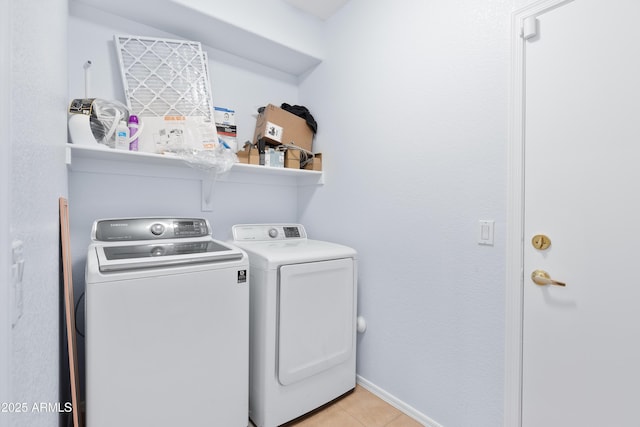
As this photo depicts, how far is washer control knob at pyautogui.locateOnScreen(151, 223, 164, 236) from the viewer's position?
1.77 m

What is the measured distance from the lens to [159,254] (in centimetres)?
145

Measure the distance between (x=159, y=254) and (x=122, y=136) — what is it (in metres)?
0.79

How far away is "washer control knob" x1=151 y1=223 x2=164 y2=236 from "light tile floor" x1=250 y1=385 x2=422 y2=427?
54.3 inches

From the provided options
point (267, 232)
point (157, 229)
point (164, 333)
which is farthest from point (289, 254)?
point (157, 229)

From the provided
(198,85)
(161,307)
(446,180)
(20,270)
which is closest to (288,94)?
(198,85)

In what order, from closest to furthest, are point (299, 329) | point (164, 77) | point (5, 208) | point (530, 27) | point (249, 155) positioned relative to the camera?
point (5, 208) < point (530, 27) < point (299, 329) < point (164, 77) < point (249, 155)

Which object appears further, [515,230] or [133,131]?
[133,131]

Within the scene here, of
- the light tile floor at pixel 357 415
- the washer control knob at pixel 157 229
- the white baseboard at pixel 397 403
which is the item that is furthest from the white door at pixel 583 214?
the washer control knob at pixel 157 229

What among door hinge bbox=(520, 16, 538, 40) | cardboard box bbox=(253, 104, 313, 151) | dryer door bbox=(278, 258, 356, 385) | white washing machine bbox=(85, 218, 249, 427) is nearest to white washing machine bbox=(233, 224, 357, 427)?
dryer door bbox=(278, 258, 356, 385)

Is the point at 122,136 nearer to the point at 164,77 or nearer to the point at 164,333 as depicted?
the point at 164,77

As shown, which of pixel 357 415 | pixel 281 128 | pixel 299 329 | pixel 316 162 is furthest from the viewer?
pixel 316 162

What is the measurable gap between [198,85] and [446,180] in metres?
1.82

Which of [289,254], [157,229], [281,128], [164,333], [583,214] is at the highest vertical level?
[281,128]

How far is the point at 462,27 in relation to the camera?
1.55 metres
